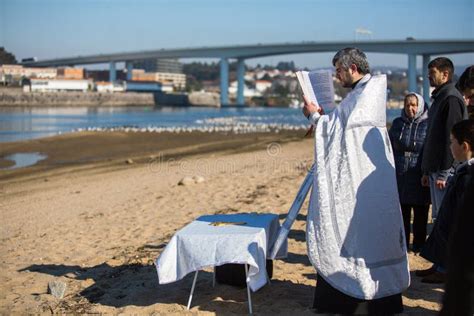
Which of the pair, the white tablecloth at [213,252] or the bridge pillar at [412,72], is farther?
the bridge pillar at [412,72]

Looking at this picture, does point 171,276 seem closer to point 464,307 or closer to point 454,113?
point 464,307

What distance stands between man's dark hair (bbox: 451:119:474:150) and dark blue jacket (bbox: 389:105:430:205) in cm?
182

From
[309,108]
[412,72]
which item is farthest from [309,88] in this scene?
[412,72]

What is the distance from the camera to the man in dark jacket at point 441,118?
4.60 metres

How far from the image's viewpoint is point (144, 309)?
415 centimetres

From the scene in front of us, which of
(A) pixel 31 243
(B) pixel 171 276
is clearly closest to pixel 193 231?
(B) pixel 171 276

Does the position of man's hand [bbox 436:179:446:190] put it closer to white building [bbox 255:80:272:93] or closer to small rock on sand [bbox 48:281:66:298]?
small rock on sand [bbox 48:281:66:298]

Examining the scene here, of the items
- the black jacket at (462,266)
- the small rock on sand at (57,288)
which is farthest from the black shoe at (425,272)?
the small rock on sand at (57,288)

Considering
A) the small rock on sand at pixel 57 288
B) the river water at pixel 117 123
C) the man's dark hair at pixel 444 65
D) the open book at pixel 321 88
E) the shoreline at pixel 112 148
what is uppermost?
the man's dark hair at pixel 444 65

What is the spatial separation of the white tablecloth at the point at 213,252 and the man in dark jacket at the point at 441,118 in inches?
62.0

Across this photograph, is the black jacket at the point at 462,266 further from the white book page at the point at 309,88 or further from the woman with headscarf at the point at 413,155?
the woman with headscarf at the point at 413,155

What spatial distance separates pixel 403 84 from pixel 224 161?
66372 mm

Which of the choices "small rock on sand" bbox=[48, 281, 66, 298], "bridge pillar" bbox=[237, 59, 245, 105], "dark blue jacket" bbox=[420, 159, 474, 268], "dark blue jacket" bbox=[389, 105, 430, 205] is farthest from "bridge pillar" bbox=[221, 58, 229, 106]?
"dark blue jacket" bbox=[420, 159, 474, 268]

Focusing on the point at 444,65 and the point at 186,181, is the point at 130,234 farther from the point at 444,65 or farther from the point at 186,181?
the point at 444,65
